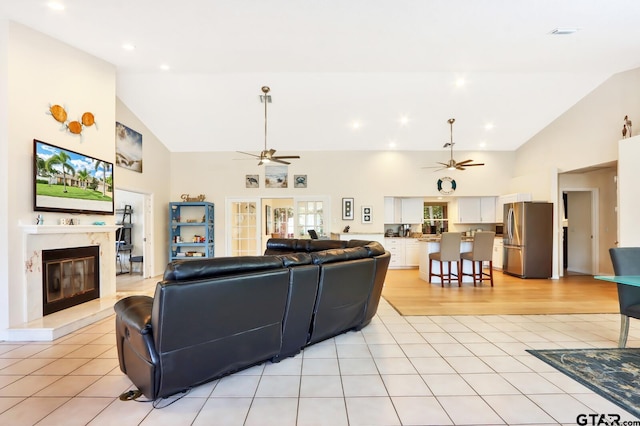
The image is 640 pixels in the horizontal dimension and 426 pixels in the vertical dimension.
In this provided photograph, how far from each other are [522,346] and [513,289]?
2941mm

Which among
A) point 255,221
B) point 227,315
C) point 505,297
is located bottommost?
point 505,297

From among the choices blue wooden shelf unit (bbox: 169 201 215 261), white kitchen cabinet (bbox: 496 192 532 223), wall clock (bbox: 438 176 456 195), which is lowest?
blue wooden shelf unit (bbox: 169 201 215 261)

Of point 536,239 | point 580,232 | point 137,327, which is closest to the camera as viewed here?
point 137,327

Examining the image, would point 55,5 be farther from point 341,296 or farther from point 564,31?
point 564,31

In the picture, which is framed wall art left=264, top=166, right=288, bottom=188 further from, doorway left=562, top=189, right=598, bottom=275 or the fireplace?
doorway left=562, top=189, right=598, bottom=275

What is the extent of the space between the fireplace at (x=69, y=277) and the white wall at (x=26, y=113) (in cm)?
26

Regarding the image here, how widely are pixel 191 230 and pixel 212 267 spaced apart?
6.07 metres

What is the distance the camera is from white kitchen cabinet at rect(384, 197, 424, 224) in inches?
320

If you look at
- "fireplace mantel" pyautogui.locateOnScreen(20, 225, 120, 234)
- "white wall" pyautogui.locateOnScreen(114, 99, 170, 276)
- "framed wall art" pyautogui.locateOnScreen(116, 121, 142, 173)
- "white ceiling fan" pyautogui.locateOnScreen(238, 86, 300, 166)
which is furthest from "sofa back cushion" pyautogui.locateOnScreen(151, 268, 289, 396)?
"framed wall art" pyautogui.locateOnScreen(116, 121, 142, 173)

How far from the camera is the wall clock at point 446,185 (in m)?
7.77

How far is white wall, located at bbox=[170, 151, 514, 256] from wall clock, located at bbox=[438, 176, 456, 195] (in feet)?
0.37

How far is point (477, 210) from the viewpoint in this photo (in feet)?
26.2

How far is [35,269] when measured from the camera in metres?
3.46

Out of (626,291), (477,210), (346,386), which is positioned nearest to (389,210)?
(477,210)
